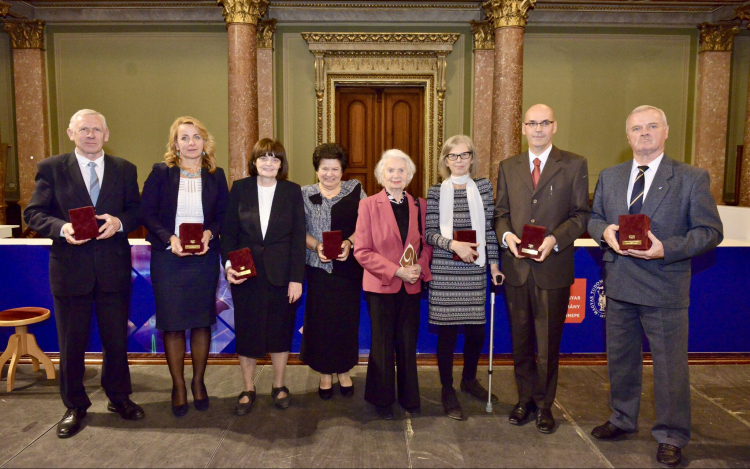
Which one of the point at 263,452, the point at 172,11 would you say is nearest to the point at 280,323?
the point at 263,452

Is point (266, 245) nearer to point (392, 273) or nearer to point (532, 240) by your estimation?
point (392, 273)

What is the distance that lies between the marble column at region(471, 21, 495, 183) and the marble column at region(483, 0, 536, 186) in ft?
3.23

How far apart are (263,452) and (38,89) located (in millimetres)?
8575

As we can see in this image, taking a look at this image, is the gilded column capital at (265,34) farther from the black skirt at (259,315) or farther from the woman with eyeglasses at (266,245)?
the black skirt at (259,315)

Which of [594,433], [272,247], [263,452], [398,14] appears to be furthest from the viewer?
[398,14]

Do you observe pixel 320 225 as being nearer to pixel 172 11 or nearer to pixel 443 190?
pixel 443 190

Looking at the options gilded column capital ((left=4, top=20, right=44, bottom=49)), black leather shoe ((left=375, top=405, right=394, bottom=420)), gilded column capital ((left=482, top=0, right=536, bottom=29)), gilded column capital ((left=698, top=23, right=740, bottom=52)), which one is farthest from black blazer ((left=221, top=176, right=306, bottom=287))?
gilded column capital ((left=698, top=23, right=740, bottom=52))

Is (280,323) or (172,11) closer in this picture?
(280,323)

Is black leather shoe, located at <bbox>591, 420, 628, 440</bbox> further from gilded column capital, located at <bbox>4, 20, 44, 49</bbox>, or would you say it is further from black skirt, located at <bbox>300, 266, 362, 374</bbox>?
gilded column capital, located at <bbox>4, 20, 44, 49</bbox>

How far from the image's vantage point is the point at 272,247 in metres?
3.02

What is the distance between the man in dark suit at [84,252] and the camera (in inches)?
111

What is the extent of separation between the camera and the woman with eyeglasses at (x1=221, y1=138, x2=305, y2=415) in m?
3.02

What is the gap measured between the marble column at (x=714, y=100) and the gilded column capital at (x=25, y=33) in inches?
442

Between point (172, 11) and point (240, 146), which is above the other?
point (172, 11)
